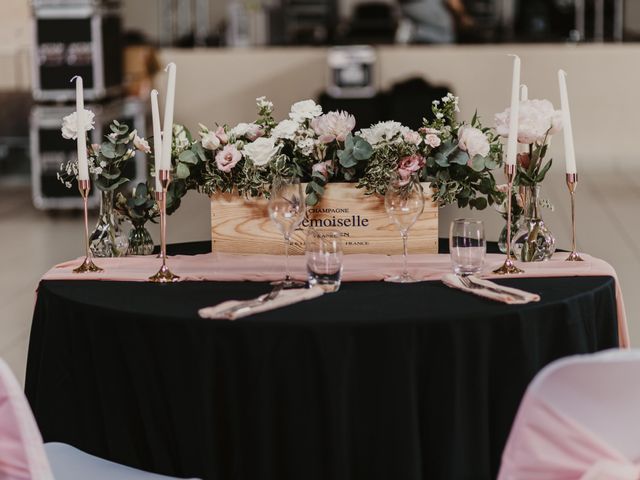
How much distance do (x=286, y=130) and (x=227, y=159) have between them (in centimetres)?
16

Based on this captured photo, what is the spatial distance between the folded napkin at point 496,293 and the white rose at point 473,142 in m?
0.39

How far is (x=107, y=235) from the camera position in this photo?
3.11 m

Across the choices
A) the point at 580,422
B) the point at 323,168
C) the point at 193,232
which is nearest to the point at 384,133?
the point at 323,168

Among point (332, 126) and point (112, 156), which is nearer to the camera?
point (332, 126)

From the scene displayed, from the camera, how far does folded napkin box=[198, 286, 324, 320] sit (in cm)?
238

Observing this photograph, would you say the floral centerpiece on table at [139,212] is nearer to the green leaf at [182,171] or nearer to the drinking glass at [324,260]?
the green leaf at [182,171]

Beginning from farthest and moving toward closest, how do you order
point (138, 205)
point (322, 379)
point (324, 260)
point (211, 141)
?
point (138, 205)
point (211, 141)
point (324, 260)
point (322, 379)

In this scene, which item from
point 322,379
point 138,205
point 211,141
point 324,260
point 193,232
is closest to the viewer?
point 322,379

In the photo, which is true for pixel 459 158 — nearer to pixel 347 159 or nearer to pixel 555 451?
pixel 347 159

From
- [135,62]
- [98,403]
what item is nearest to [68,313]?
[98,403]

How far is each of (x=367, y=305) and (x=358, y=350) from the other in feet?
0.56

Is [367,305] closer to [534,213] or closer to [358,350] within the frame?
[358,350]

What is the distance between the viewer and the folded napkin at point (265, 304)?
2383 millimetres

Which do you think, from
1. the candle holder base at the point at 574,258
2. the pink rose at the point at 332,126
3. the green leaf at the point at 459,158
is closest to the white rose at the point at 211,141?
the pink rose at the point at 332,126
